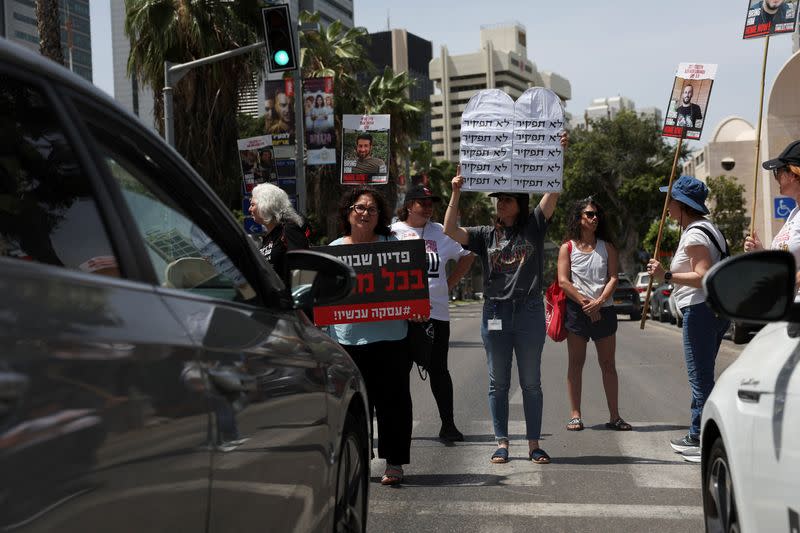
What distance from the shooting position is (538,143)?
26.2 feet

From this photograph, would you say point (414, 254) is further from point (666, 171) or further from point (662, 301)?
point (666, 171)

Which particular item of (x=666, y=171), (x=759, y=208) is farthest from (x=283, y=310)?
(x=666, y=171)

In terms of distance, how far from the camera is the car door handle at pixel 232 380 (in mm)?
2369

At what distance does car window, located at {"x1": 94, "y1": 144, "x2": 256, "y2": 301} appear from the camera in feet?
7.86

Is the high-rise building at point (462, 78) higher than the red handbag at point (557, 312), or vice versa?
the high-rise building at point (462, 78)

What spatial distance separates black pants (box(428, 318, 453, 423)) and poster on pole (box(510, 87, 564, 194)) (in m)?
1.45

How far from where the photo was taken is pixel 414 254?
22.6 ft

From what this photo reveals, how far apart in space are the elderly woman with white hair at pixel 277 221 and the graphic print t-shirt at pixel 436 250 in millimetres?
1059

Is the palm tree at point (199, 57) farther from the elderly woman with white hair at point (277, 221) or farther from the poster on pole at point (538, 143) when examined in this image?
the elderly woman with white hair at point (277, 221)

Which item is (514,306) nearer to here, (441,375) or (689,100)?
(441,375)

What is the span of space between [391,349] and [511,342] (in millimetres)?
1159

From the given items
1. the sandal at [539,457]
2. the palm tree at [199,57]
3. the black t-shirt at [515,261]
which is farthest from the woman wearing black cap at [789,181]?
the palm tree at [199,57]

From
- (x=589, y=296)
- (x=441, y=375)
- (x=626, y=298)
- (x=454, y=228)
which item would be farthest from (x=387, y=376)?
(x=626, y=298)

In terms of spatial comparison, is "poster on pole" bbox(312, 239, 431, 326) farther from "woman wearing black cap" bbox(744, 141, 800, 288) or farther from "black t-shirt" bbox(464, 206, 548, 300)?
"woman wearing black cap" bbox(744, 141, 800, 288)
